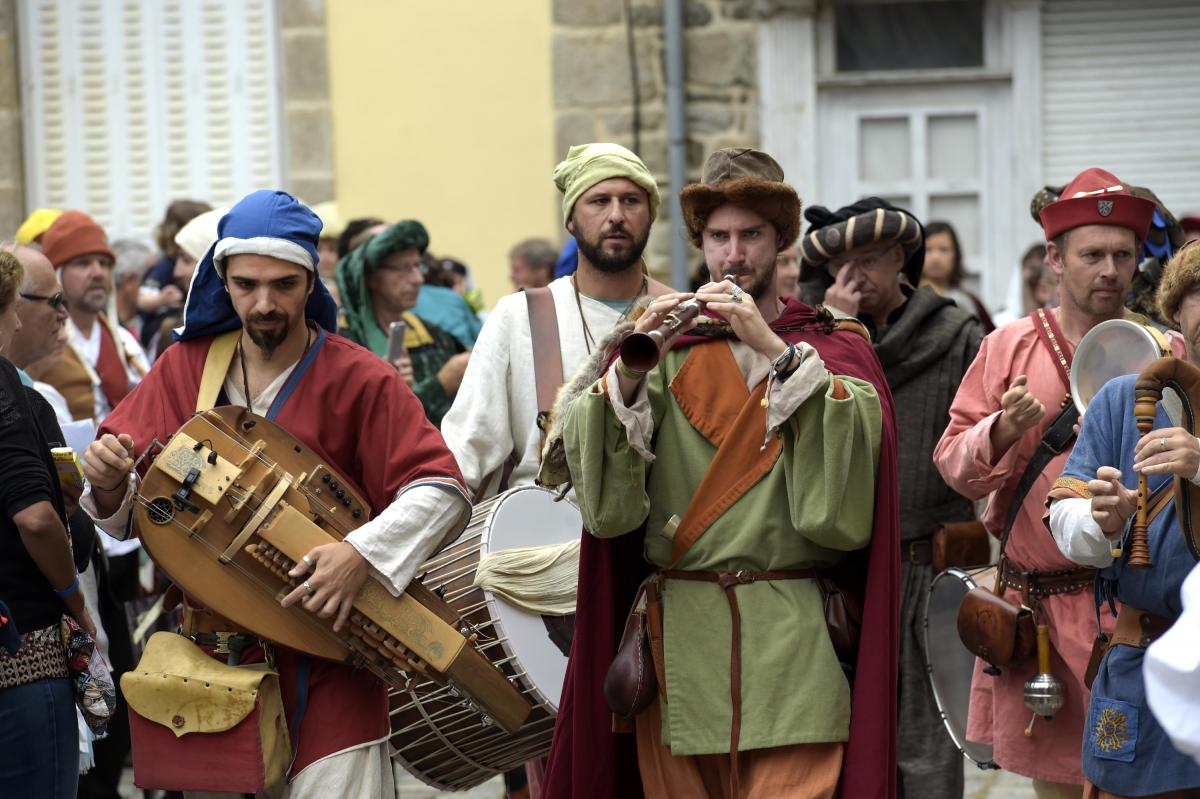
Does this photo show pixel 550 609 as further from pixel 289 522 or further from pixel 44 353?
pixel 44 353

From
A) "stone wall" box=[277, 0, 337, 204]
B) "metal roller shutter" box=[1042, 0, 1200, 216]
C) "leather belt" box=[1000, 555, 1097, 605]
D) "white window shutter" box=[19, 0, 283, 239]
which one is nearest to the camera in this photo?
"leather belt" box=[1000, 555, 1097, 605]

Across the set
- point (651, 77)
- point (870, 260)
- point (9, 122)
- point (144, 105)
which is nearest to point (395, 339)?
point (870, 260)

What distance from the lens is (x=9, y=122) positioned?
12.2m

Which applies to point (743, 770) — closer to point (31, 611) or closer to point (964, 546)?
point (31, 611)

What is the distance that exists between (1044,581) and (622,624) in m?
1.32

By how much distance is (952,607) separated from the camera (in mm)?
5750

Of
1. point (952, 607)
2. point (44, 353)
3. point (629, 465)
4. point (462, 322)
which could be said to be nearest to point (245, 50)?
point (462, 322)

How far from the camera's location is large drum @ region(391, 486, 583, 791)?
5117mm

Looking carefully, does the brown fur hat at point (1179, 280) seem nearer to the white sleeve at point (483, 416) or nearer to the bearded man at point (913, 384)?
the bearded man at point (913, 384)

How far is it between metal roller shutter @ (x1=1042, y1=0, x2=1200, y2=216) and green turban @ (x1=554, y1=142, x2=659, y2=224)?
6317 millimetres

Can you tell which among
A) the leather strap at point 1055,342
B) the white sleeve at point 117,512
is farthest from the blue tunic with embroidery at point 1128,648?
the white sleeve at point 117,512

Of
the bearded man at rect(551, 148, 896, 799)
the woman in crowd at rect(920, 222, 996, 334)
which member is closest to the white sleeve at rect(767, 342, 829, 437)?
the bearded man at rect(551, 148, 896, 799)

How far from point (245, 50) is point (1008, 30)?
4.77 metres

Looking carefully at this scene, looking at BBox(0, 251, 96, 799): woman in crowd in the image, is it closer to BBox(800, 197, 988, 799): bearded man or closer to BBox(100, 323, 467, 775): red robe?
BBox(100, 323, 467, 775): red robe
